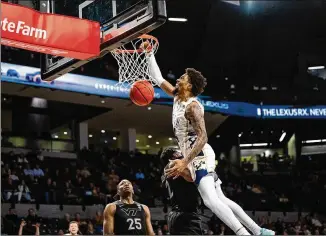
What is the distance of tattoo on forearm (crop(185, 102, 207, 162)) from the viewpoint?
5045 mm

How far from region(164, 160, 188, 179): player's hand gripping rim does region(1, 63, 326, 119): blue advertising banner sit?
12.9 meters

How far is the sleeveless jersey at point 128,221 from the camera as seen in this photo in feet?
19.0

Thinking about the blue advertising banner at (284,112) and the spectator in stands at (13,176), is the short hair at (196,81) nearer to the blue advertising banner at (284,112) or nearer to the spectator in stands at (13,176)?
the spectator in stands at (13,176)

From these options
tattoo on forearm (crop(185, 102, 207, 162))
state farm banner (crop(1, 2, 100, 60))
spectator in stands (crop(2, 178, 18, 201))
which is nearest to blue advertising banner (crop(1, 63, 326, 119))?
spectator in stands (crop(2, 178, 18, 201))

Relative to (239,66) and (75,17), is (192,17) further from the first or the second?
(75,17)

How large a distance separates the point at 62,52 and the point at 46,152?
17702 millimetres

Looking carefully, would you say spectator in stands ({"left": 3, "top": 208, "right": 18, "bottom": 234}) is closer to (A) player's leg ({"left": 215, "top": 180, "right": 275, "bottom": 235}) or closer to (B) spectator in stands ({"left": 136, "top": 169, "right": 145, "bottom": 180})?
(B) spectator in stands ({"left": 136, "top": 169, "right": 145, "bottom": 180})

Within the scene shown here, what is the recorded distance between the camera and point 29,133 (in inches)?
966

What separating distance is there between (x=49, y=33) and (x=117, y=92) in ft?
51.4

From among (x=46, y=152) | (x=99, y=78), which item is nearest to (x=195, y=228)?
(x=99, y=78)

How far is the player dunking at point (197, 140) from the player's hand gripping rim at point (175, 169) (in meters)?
0.17

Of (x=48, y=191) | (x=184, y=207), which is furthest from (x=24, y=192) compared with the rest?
(x=184, y=207)

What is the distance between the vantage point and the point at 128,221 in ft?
19.1

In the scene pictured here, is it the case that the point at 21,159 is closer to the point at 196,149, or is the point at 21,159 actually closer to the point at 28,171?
the point at 28,171
